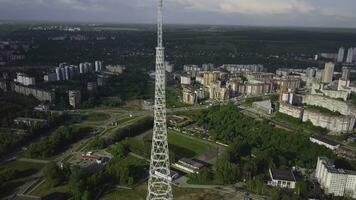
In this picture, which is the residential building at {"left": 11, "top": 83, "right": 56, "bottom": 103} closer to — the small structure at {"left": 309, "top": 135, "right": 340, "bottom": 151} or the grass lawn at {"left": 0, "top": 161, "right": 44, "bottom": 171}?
the grass lawn at {"left": 0, "top": 161, "right": 44, "bottom": 171}

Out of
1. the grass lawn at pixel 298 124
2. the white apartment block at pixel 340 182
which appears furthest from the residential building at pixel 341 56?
the white apartment block at pixel 340 182

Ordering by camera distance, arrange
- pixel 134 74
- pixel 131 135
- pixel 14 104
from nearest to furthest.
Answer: pixel 131 135 < pixel 14 104 < pixel 134 74

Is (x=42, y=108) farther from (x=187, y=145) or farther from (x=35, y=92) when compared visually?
(x=187, y=145)

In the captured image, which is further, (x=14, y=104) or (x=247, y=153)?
(x=14, y=104)

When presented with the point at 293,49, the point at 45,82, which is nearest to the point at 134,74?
the point at 45,82

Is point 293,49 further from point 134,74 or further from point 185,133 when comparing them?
point 185,133

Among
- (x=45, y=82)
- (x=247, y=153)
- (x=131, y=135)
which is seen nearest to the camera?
(x=247, y=153)
